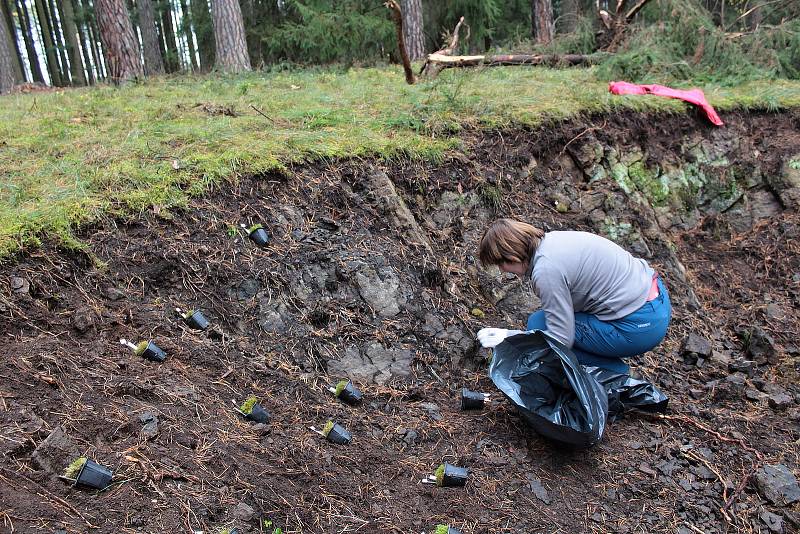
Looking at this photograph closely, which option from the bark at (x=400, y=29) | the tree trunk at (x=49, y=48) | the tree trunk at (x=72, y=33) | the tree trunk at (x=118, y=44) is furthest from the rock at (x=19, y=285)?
the tree trunk at (x=49, y=48)

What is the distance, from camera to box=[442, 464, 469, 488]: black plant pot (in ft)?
8.65

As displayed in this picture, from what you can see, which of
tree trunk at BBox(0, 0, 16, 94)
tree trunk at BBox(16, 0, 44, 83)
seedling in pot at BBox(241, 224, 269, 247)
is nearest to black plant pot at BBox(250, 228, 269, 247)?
seedling in pot at BBox(241, 224, 269, 247)

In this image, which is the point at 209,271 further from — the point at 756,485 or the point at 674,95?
the point at 674,95

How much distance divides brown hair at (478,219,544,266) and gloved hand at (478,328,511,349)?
1.45 ft

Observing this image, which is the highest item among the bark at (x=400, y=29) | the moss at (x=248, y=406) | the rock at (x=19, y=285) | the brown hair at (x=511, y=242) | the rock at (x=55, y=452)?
the bark at (x=400, y=29)

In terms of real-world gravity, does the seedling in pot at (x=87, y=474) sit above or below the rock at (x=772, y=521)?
above

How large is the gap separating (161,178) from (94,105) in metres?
3.10

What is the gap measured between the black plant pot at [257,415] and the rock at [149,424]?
444 millimetres

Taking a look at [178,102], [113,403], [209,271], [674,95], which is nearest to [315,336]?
[209,271]

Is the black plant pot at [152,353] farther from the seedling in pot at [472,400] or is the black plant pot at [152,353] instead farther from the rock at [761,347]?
the rock at [761,347]

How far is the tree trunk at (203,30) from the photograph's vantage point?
12914 millimetres

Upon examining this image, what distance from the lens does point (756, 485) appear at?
9.66 feet

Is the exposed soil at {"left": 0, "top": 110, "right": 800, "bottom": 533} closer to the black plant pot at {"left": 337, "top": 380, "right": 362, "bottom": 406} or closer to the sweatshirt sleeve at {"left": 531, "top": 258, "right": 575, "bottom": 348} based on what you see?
the black plant pot at {"left": 337, "top": 380, "right": 362, "bottom": 406}

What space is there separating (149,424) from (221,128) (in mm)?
3094
